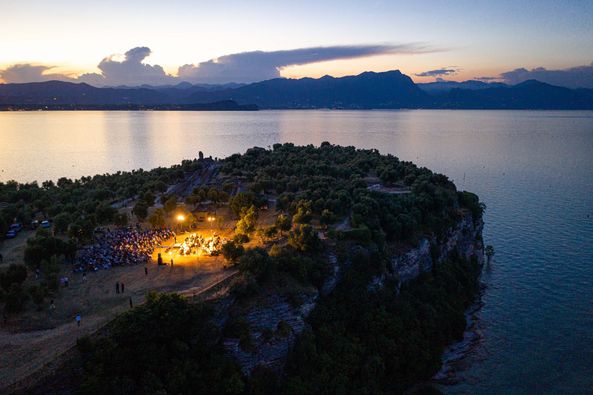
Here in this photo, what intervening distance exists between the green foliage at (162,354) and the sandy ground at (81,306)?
2888 mm

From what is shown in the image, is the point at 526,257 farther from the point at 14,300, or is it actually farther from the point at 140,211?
the point at 14,300

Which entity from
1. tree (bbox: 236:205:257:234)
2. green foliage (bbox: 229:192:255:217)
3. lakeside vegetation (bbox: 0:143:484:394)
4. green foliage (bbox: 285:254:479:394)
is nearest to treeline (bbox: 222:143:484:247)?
lakeside vegetation (bbox: 0:143:484:394)

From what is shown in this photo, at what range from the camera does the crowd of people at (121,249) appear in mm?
42906

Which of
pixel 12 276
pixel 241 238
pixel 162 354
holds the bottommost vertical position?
pixel 162 354

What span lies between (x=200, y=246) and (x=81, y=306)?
13905 millimetres

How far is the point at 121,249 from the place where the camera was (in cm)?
4566

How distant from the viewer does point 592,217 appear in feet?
269

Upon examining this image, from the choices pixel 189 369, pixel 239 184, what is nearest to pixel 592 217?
pixel 239 184

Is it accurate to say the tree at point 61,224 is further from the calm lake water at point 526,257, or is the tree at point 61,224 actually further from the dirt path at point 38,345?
the calm lake water at point 526,257

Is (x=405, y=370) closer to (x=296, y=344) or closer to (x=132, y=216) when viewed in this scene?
(x=296, y=344)

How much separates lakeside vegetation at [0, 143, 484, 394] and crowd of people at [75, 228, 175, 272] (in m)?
1.90

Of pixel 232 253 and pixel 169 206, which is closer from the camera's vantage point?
pixel 232 253

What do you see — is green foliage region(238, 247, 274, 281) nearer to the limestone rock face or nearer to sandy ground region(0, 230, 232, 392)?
sandy ground region(0, 230, 232, 392)

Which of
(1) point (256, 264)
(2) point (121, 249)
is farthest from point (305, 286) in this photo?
(2) point (121, 249)
